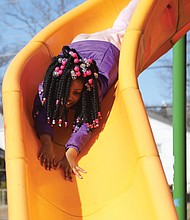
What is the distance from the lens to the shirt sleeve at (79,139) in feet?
6.86

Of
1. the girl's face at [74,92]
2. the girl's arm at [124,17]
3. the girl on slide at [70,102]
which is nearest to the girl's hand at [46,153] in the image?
the girl on slide at [70,102]

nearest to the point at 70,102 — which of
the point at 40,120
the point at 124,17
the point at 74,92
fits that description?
the point at 74,92

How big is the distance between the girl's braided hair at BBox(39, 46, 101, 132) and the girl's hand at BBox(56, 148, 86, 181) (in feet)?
0.47

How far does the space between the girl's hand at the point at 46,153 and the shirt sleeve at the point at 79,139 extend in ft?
0.22

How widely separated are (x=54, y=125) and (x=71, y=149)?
0.23 meters

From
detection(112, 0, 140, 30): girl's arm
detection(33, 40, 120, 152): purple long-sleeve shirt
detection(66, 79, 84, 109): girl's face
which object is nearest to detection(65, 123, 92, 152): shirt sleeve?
detection(33, 40, 120, 152): purple long-sleeve shirt

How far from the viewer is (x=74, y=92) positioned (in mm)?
2186

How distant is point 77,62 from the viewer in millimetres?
2182

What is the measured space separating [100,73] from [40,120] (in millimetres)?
340

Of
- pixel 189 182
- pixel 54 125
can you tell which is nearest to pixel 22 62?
pixel 54 125

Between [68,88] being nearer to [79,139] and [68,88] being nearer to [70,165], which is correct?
[79,139]

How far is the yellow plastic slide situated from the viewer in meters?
1.73

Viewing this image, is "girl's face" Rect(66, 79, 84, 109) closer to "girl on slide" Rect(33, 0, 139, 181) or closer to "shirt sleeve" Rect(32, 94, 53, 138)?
"girl on slide" Rect(33, 0, 139, 181)

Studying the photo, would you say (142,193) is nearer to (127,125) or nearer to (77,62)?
(127,125)
